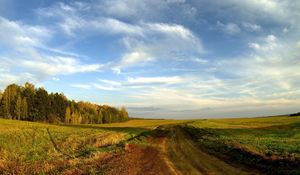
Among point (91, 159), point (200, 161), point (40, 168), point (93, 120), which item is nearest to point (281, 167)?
Result: point (200, 161)

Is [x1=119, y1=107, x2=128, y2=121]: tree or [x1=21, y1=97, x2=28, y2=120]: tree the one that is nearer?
[x1=21, y1=97, x2=28, y2=120]: tree

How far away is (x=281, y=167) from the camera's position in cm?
1636

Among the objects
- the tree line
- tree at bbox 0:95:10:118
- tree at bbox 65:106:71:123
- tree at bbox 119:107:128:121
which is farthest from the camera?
tree at bbox 119:107:128:121

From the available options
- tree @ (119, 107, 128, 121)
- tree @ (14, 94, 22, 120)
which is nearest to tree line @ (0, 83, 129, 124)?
tree @ (14, 94, 22, 120)

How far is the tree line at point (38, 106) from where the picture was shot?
369ft

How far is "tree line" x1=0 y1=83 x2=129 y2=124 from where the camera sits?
4429 inches

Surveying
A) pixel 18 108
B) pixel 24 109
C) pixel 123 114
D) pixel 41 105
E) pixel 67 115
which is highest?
pixel 41 105

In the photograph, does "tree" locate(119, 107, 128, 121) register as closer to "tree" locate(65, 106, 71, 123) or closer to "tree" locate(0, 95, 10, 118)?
"tree" locate(65, 106, 71, 123)

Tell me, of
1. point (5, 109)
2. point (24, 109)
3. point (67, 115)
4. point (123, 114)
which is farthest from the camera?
point (123, 114)

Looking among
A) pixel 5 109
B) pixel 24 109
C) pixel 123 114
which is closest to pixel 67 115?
pixel 24 109

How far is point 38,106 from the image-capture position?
118250 mm

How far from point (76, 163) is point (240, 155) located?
1179 cm

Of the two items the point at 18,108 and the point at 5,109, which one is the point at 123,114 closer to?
the point at 18,108

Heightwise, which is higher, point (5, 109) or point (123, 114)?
point (5, 109)
